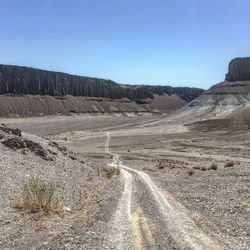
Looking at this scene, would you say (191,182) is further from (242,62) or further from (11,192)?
(242,62)

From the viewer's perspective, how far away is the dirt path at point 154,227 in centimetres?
1240

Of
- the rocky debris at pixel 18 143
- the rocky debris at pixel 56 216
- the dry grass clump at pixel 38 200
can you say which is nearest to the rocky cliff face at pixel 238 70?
the rocky debris at pixel 18 143

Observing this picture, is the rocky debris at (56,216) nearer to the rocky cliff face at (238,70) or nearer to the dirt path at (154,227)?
the dirt path at (154,227)

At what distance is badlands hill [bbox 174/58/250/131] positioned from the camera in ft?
374

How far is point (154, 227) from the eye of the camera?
48.2ft

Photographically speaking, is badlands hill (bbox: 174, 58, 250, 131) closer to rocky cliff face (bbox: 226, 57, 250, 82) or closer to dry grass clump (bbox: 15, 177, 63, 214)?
rocky cliff face (bbox: 226, 57, 250, 82)

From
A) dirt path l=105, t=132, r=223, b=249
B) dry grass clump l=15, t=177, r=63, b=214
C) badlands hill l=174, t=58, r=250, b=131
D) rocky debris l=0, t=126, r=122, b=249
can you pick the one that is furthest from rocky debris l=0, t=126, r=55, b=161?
badlands hill l=174, t=58, r=250, b=131

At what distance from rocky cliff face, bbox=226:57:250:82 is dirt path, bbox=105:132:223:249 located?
174m

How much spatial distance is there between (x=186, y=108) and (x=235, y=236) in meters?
139

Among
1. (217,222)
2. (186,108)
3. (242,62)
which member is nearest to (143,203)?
(217,222)

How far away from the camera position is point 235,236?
14039 mm

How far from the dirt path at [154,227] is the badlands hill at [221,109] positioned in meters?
88.7

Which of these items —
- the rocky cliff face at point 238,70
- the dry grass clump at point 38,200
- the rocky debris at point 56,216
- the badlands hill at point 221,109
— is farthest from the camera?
the rocky cliff face at point 238,70

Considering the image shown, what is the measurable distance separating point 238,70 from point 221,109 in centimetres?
5955
